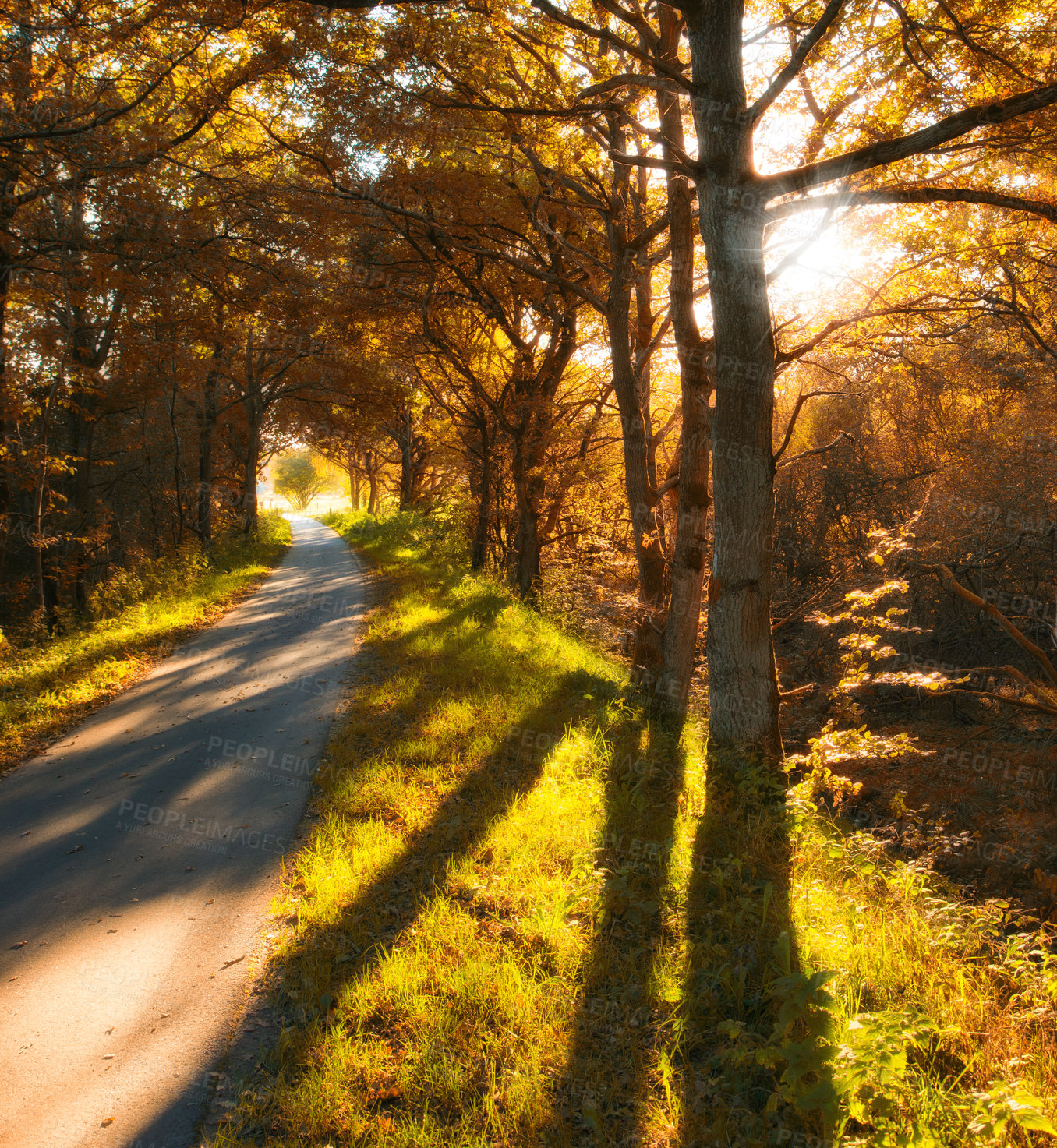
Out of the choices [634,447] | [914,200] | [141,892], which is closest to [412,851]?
[141,892]

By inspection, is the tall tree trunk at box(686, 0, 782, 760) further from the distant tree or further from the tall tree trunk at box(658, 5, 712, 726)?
the distant tree

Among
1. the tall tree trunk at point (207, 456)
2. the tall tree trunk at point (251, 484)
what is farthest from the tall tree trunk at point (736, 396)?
the tall tree trunk at point (251, 484)

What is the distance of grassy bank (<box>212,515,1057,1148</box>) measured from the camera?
8.29 ft

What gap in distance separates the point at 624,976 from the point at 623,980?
3 centimetres

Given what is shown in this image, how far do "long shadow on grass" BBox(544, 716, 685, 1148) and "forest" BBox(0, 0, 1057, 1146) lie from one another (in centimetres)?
4

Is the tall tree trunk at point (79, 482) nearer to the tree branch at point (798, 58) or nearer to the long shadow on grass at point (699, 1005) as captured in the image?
the tree branch at point (798, 58)

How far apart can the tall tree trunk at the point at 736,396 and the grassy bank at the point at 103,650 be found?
20.5 ft

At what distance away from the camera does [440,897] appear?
3855mm

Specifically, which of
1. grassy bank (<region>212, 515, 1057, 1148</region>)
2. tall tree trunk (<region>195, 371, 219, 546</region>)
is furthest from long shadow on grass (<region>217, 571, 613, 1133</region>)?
tall tree trunk (<region>195, 371, 219, 546</region>)

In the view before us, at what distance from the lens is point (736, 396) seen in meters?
4.98

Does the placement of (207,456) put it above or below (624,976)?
above

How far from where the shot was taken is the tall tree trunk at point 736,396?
15.7 ft

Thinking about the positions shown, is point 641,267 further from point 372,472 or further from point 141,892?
point 372,472

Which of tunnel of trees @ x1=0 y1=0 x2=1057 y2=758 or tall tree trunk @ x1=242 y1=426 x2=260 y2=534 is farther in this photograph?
tall tree trunk @ x1=242 y1=426 x2=260 y2=534
